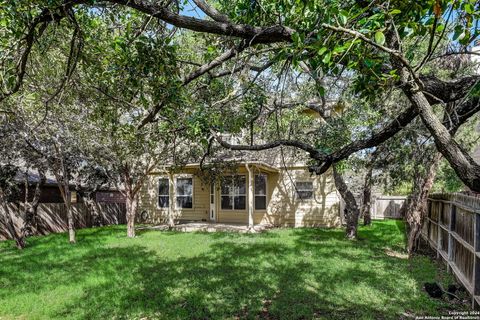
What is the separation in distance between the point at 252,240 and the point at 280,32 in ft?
29.4

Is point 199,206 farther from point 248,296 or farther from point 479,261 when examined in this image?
point 479,261

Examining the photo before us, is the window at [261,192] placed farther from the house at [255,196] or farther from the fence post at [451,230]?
the fence post at [451,230]

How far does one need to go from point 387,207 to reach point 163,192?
45.9ft

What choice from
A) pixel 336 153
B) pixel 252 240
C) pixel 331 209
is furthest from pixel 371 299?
pixel 331 209

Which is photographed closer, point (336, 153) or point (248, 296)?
point (336, 153)

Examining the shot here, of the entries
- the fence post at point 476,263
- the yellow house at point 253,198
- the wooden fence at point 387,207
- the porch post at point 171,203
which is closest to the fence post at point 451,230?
the fence post at point 476,263

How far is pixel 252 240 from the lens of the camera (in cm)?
1095

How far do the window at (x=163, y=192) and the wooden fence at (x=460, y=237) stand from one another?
1232 cm

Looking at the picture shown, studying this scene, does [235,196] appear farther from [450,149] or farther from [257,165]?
[450,149]

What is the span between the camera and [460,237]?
585 centimetres

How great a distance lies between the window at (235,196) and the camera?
15.7m

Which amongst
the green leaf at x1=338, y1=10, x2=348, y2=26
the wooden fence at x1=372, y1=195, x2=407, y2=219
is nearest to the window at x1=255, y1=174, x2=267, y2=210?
the wooden fence at x1=372, y1=195, x2=407, y2=219

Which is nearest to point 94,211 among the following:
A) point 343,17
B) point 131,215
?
point 131,215

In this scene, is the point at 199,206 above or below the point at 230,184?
below
